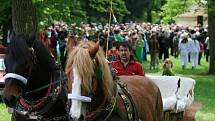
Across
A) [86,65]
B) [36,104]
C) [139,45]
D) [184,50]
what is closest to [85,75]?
[86,65]

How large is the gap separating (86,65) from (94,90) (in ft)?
1.01

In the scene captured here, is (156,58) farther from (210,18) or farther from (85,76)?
(85,76)

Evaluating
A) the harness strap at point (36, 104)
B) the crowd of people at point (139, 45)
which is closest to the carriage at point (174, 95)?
the crowd of people at point (139, 45)

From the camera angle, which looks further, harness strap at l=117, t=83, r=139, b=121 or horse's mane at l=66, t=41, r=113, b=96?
harness strap at l=117, t=83, r=139, b=121

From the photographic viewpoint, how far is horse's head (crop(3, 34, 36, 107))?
590 cm

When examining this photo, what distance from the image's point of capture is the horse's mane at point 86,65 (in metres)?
5.32

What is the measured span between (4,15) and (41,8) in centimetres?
315

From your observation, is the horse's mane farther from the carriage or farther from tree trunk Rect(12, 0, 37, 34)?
tree trunk Rect(12, 0, 37, 34)

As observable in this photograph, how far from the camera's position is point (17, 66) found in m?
5.97

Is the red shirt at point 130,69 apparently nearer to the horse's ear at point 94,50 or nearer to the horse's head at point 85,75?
the horse's head at point 85,75

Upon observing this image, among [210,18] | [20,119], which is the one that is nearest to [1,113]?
[20,119]

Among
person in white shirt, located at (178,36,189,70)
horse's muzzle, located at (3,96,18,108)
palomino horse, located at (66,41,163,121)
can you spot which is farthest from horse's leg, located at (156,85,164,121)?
person in white shirt, located at (178,36,189,70)

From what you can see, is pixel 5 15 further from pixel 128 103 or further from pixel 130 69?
pixel 128 103

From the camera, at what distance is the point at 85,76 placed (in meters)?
5.31
